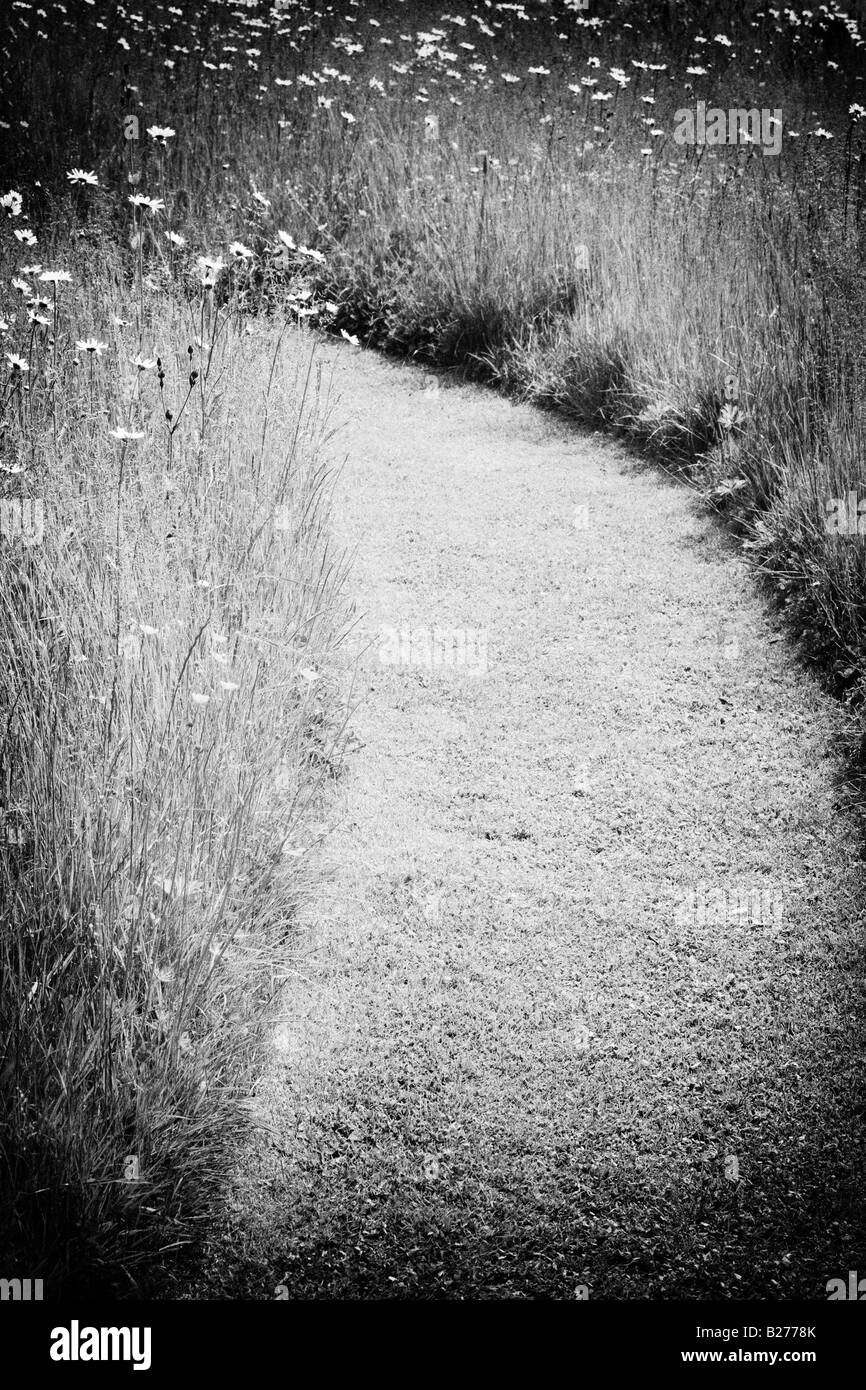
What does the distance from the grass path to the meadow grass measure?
0.79 ft

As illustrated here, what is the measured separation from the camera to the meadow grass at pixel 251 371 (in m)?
2.39

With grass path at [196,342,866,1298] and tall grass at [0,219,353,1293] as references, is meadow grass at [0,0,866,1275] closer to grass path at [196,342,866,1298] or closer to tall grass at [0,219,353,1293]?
tall grass at [0,219,353,1293]

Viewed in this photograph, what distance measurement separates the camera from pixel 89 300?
4.71m

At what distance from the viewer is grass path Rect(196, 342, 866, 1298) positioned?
2.36 metres

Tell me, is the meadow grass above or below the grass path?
above

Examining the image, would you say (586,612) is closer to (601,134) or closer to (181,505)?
(181,505)

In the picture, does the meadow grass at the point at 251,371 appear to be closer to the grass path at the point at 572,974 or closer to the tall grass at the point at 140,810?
the tall grass at the point at 140,810

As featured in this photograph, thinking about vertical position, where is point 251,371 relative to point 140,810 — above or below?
above

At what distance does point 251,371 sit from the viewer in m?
5.04

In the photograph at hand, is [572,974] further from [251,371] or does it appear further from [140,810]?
[251,371]

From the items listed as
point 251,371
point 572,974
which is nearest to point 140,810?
point 572,974

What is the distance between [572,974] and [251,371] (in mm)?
3377

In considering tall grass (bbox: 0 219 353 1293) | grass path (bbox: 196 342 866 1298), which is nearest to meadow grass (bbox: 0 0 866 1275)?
tall grass (bbox: 0 219 353 1293)
